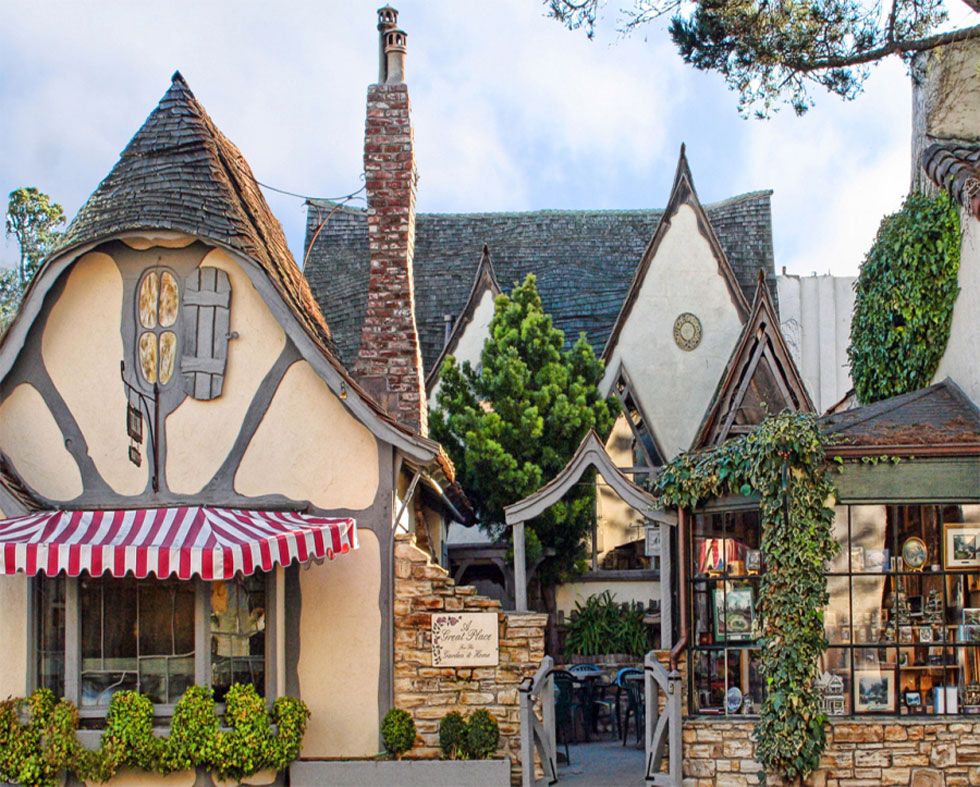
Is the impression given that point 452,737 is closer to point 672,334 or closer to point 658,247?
point 672,334

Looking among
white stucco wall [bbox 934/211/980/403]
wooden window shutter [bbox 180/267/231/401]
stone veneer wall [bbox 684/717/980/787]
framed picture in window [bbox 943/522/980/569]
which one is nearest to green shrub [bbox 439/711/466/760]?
stone veneer wall [bbox 684/717/980/787]

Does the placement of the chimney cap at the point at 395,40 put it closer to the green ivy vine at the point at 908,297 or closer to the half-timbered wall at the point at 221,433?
the half-timbered wall at the point at 221,433

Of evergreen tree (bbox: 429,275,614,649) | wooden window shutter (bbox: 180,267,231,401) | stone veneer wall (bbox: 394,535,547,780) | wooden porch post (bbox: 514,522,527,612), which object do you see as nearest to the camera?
stone veneer wall (bbox: 394,535,547,780)

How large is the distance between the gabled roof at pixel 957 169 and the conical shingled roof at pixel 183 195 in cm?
639

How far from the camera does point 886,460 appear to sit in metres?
12.3

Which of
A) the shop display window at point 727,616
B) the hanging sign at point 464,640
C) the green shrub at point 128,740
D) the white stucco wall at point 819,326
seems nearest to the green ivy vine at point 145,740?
the green shrub at point 128,740

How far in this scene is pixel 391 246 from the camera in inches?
607

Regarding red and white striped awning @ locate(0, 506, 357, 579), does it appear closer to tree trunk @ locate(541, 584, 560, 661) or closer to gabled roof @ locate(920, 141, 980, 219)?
gabled roof @ locate(920, 141, 980, 219)

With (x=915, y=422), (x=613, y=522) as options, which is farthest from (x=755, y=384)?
(x=915, y=422)

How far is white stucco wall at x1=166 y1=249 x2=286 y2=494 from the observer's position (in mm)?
13492

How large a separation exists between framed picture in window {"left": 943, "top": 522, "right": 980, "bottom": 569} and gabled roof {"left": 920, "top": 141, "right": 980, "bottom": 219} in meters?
2.96

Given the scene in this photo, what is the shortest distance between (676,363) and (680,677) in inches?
403

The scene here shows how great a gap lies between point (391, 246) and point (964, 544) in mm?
6863

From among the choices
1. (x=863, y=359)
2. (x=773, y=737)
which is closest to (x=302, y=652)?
(x=773, y=737)
